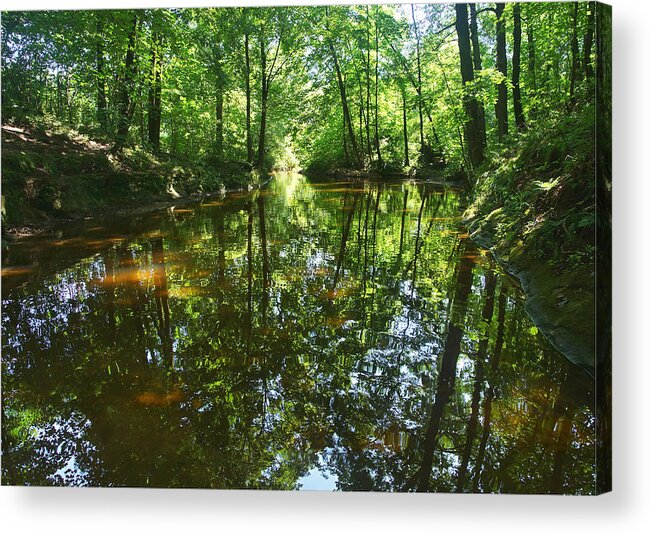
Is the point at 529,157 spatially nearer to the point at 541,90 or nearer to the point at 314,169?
the point at 541,90

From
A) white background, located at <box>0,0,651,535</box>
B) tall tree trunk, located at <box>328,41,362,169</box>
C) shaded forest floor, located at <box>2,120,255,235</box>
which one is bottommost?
white background, located at <box>0,0,651,535</box>

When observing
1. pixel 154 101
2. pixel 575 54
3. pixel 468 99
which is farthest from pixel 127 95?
pixel 575 54

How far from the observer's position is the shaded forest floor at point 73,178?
479 cm

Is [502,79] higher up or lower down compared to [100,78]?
lower down

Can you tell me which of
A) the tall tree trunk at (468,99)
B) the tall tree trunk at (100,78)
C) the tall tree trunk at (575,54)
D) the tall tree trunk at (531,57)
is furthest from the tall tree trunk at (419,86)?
the tall tree trunk at (100,78)

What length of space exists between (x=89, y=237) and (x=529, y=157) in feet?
20.1

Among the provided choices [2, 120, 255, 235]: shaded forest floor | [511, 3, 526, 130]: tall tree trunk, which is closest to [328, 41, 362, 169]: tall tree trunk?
[511, 3, 526, 130]: tall tree trunk

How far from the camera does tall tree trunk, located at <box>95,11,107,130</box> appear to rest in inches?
171

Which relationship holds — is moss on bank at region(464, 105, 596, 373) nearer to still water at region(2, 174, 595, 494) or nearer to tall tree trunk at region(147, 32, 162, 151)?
still water at region(2, 174, 595, 494)

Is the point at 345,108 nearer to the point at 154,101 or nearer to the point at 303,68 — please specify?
the point at 303,68

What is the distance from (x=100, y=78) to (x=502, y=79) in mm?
4660

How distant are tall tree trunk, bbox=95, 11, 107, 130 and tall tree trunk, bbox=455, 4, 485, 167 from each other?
3013 mm

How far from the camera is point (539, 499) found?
2666mm

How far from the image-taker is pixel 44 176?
21.0 ft
